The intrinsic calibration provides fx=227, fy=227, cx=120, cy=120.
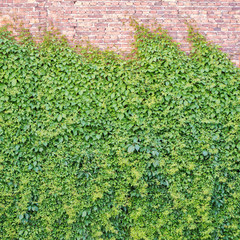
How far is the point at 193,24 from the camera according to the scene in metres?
3.73

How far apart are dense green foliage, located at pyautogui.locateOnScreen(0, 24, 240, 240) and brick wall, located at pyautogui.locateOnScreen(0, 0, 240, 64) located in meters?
0.37

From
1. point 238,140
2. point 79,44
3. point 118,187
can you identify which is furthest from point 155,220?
point 79,44

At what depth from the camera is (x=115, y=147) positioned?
11.4 feet

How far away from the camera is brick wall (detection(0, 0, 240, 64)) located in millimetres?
3707

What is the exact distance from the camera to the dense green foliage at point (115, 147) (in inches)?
137

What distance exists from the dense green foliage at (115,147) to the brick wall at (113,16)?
0.37 meters

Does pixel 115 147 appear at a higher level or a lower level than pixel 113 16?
lower

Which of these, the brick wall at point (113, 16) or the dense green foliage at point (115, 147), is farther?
the brick wall at point (113, 16)

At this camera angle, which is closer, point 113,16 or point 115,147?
point 115,147

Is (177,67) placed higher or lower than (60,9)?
lower

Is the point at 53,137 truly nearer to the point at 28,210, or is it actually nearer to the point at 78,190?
the point at 78,190

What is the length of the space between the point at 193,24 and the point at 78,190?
10.7 feet

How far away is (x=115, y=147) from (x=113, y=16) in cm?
213

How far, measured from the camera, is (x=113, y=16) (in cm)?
372
